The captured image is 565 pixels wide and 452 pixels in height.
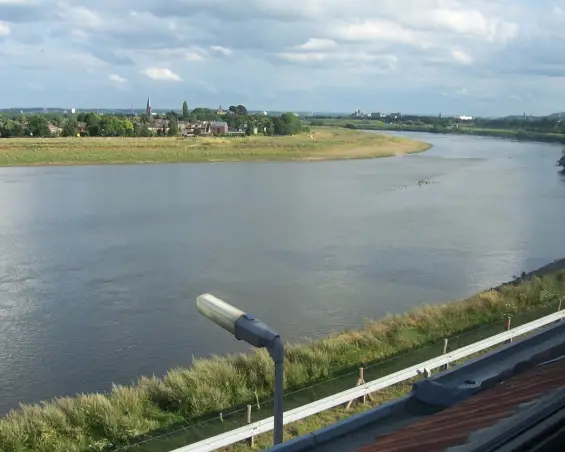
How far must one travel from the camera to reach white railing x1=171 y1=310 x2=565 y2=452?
14.3 feet

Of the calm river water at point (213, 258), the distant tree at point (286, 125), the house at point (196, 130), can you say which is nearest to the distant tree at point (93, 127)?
the house at point (196, 130)

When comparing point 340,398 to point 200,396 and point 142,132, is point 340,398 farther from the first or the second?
point 142,132

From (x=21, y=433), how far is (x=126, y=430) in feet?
2.65

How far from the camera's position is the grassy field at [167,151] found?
32250mm

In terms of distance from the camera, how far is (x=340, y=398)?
5.03m

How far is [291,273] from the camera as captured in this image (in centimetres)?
1120

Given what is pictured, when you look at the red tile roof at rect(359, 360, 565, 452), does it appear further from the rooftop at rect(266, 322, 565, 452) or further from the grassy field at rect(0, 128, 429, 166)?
the grassy field at rect(0, 128, 429, 166)

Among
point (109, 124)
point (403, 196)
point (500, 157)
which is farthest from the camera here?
point (109, 124)

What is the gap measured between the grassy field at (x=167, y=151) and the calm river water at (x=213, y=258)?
8.27 m

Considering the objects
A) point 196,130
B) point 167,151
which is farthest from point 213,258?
point 196,130

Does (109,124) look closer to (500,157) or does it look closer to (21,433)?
(500,157)

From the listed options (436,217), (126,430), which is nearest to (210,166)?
(436,217)

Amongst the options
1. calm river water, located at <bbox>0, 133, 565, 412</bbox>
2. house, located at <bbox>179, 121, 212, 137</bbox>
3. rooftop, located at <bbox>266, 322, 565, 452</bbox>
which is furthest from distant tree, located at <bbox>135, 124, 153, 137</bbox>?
rooftop, located at <bbox>266, 322, 565, 452</bbox>

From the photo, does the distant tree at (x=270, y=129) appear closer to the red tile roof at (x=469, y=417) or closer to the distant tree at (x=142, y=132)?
the distant tree at (x=142, y=132)
